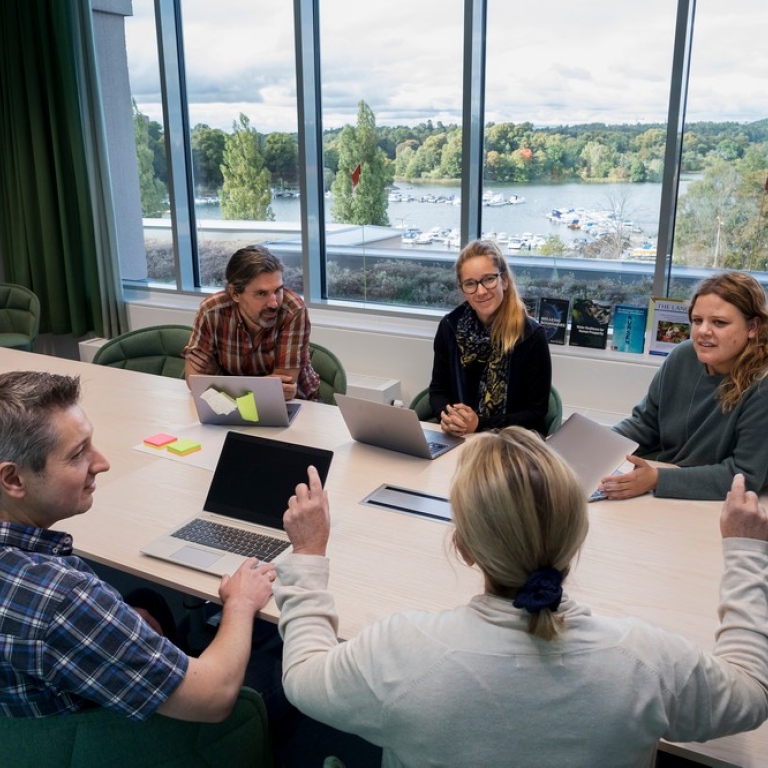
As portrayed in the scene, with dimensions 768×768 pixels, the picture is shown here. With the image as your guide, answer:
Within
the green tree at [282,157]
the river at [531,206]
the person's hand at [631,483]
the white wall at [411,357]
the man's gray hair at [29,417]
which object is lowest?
the white wall at [411,357]

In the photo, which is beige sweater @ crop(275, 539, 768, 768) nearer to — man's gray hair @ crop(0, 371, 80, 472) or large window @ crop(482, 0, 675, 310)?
man's gray hair @ crop(0, 371, 80, 472)

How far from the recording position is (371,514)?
1955mm

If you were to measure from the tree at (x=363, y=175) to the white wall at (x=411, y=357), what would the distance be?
59cm

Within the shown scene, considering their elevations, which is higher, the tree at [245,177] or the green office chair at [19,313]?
the tree at [245,177]

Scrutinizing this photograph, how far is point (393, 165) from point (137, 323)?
201 centimetres

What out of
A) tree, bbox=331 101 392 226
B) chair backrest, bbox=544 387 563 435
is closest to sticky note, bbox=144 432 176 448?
chair backrest, bbox=544 387 563 435

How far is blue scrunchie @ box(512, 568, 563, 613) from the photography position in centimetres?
97

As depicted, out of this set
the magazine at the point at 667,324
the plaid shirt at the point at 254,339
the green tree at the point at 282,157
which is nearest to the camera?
the plaid shirt at the point at 254,339

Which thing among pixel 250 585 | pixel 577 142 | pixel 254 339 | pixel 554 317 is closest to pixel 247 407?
pixel 254 339

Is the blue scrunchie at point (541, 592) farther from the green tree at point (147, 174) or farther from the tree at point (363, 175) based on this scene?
the green tree at point (147, 174)

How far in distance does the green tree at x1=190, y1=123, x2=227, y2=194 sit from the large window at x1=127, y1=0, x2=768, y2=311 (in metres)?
0.01

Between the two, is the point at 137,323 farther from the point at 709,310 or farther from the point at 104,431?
the point at 709,310

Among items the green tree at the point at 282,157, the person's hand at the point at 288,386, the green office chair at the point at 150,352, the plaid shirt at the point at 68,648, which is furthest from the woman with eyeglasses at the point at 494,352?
the green tree at the point at 282,157

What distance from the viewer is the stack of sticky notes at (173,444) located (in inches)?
92.5
